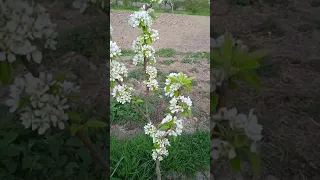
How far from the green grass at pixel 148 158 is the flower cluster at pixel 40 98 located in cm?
87

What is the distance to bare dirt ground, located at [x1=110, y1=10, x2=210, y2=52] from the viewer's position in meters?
3.18

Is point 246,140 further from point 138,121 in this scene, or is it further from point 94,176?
point 138,121

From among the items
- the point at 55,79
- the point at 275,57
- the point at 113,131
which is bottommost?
the point at 113,131

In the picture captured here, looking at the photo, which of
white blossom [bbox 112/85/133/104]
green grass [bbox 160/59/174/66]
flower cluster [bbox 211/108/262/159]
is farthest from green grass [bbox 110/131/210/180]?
green grass [bbox 160/59/174/66]

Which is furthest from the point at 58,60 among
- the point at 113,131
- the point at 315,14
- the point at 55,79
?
the point at 315,14

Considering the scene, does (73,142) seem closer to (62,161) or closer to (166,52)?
(62,161)

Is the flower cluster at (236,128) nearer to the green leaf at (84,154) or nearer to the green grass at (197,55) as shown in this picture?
the green leaf at (84,154)

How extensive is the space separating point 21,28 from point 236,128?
353mm

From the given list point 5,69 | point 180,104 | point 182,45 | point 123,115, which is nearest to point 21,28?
point 5,69

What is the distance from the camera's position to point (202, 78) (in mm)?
2535

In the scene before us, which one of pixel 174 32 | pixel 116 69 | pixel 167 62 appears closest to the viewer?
pixel 116 69

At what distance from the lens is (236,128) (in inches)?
25.9

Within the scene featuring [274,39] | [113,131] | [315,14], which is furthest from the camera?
[315,14]

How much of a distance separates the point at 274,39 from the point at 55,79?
7.63ft
